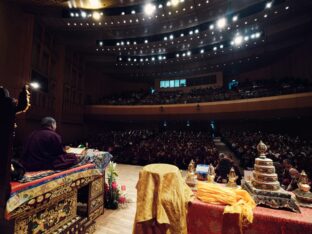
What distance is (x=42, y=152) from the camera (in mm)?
2514

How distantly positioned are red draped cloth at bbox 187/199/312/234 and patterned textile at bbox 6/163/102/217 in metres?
1.67

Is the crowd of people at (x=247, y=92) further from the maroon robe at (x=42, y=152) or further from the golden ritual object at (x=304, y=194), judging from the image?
the maroon robe at (x=42, y=152)

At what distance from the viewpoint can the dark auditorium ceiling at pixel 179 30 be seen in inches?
354

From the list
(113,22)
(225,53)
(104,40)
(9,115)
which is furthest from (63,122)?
(225,53)

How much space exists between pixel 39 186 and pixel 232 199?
2099 millimetres

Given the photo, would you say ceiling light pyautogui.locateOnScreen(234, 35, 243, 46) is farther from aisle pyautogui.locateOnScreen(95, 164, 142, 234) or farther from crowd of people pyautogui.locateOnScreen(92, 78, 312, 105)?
aisle pyautogui.locateOnScreen(95, 164, 142, 234)

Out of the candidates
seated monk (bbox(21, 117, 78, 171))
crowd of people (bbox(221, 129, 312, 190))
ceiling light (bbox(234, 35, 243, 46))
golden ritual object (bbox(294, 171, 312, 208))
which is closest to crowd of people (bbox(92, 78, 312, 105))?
crowd of people (bbox(221, 129, 312, 190))

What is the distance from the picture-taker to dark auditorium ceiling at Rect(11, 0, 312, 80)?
8992 millimetres

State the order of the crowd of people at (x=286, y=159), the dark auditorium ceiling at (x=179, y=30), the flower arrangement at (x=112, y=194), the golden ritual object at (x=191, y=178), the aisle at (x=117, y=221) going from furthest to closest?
the dark auditorium ceiling at (x=179, y=30) → the crowd of people at (x=286, y=159) → the flower arrangement at (x=112, y=194) → the aisle at (x=117, y=221) → the golden ritual object at (x=191, y=178)

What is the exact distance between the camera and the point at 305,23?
34.3 feet

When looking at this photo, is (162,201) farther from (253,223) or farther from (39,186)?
(39,186)

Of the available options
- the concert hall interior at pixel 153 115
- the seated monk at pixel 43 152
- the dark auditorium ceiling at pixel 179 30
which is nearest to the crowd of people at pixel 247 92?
the concert hall interior at pixel 153 115

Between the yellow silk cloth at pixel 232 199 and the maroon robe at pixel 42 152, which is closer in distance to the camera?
the yellow silk cloth at pixel 232 199

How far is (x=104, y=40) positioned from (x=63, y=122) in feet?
20.8
